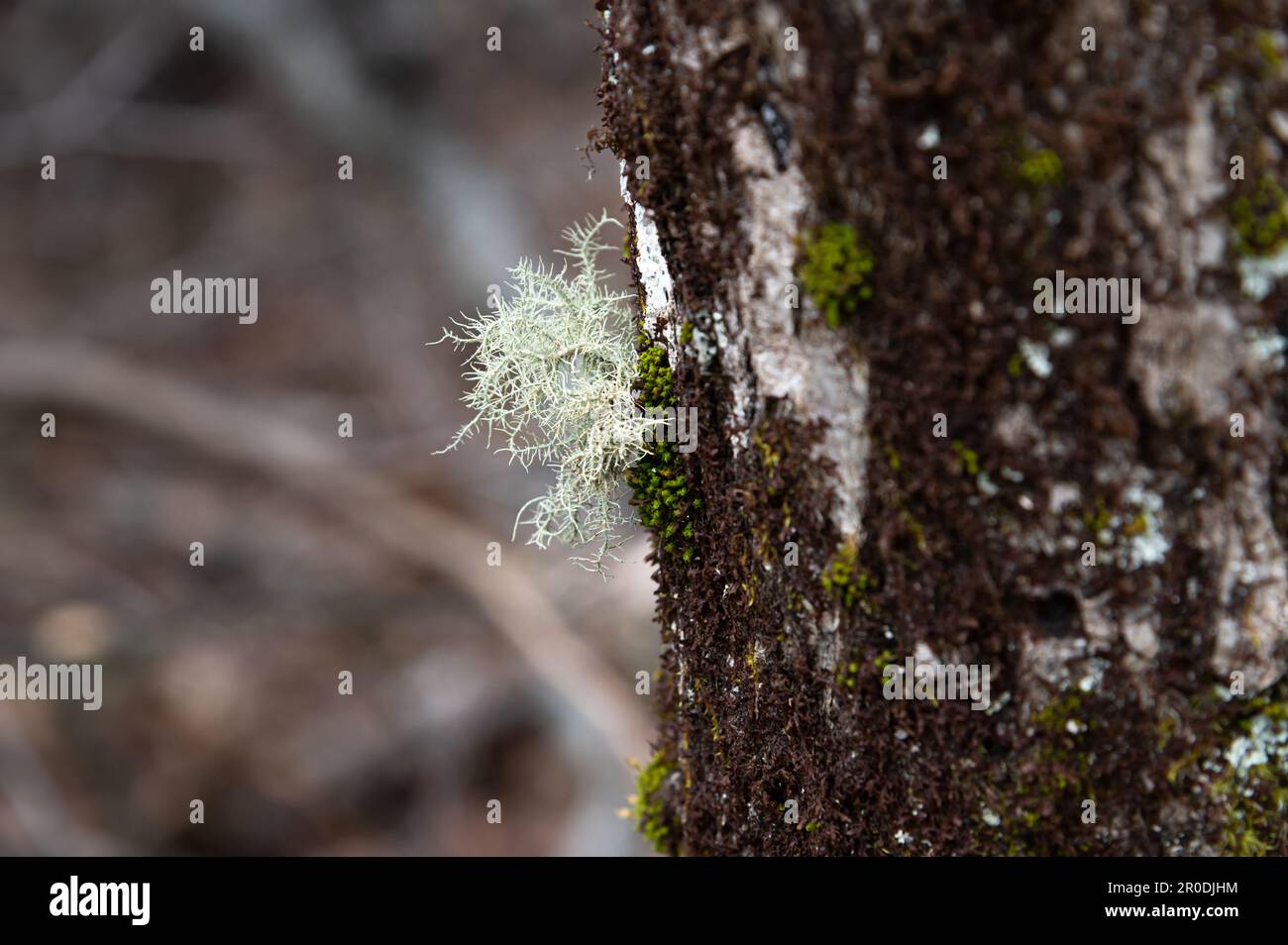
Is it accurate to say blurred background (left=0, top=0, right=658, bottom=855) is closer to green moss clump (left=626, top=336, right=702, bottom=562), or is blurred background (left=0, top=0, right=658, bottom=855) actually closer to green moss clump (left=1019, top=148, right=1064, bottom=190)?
green moss clump (left=626, top=336, right=702, bottom=562)

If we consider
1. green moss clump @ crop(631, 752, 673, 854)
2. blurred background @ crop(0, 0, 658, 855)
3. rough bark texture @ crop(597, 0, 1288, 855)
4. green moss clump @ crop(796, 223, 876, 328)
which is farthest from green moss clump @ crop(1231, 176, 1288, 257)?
blurred background @ crop(0, 0, 658, 855)

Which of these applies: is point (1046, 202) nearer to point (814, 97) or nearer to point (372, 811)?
point (814, 97)

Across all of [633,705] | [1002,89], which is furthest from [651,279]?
[633,705]

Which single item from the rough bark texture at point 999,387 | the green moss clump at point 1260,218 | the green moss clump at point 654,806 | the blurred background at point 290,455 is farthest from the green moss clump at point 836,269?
the blurred background at point 290,455

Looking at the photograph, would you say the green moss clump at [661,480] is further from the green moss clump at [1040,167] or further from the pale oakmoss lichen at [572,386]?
the green moss clump at [1040,167]

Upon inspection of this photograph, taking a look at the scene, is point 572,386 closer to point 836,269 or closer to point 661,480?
point 661,480

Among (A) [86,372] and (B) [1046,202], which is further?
(A) [86,372]

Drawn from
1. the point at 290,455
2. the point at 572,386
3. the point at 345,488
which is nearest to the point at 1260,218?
the point at 572,386
